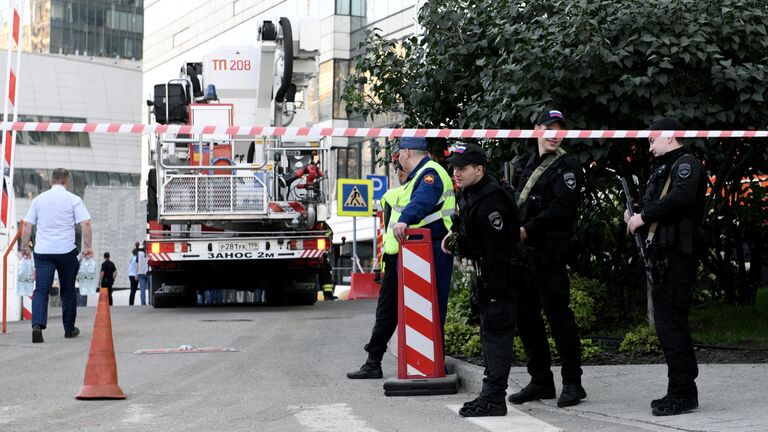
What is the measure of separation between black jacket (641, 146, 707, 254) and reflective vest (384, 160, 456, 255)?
6.59ft

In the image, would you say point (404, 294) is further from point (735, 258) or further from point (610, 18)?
point (735, 258)

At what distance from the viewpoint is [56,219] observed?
516 inches

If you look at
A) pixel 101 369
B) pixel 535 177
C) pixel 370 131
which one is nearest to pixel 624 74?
pixel 370 131

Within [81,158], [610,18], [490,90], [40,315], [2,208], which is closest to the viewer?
[610,18]

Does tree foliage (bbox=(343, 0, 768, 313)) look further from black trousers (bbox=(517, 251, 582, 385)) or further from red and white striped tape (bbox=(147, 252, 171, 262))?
red and white striped tape (bbox=(147, 252, 171, 262))

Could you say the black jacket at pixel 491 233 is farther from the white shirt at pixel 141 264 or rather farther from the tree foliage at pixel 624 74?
the white shirt at pixel 141 264

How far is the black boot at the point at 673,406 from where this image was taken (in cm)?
683

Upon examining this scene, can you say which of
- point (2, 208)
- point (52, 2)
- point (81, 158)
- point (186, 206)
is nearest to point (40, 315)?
point (2, 208)

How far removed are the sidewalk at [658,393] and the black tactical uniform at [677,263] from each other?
8.3 inches

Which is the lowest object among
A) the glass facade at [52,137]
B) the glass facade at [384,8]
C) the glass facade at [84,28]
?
the glass facade at [52,137]

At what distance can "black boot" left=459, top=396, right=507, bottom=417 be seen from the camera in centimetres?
714

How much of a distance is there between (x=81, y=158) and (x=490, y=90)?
86.6m

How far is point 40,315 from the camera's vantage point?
514 inches

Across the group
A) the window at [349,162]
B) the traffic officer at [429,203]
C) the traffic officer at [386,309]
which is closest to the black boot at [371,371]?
the traffic officer at [386,309]
